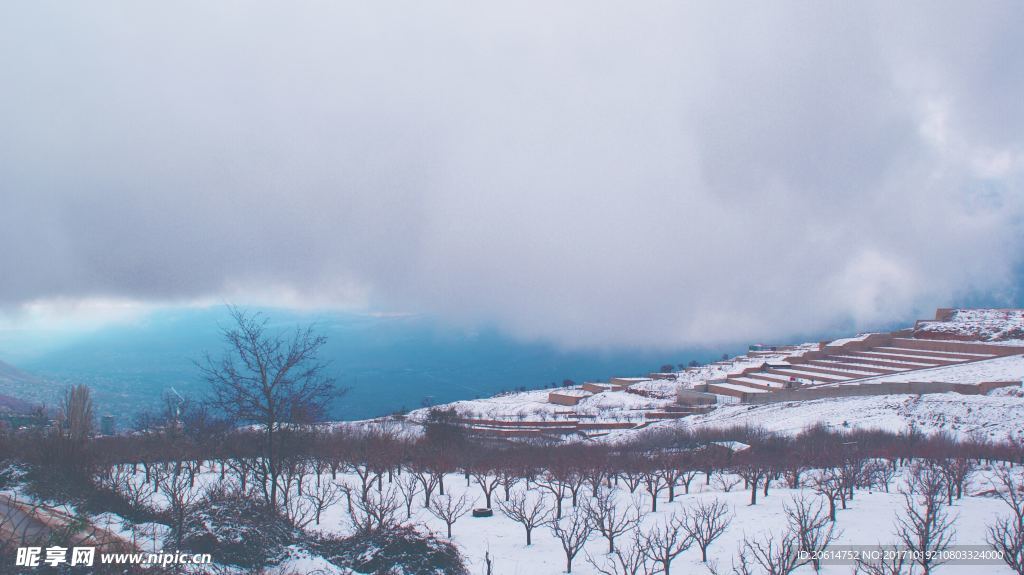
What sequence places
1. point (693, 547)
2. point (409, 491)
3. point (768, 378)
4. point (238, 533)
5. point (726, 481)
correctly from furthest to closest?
1. point (768, 378)
2. point (726, 481)
3. point (409, 491)
4. point (693, 547)
5. point (238, 533)

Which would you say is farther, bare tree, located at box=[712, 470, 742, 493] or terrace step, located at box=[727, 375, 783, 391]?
terrace step, located at box=[727, 375, 783, 391]

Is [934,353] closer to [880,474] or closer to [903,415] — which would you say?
[903,415]

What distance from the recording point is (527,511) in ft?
81.9

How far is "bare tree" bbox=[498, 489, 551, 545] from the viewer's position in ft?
62.1

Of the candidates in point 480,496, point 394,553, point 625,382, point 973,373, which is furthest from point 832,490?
point 625,382

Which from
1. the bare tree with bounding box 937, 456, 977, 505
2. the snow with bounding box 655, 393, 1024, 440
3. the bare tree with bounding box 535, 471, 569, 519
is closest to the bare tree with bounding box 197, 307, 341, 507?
the bare tree with bounding box 535, 471, 569, 519

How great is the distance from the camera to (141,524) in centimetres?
1620

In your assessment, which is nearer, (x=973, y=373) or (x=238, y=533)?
(x=238, y=533)

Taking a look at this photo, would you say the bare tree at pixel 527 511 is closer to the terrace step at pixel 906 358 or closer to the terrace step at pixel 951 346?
the terrace step at pixel 906 358

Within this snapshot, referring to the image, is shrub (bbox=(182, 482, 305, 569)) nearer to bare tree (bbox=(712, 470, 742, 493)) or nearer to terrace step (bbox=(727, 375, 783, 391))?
bare tree (bbox=(712, 470, 742, 493))

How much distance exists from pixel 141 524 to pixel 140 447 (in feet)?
62.7

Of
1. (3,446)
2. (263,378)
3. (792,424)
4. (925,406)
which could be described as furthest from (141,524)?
(925,406)

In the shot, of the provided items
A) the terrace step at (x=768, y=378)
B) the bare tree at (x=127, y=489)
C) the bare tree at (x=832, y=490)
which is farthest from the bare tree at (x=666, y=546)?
the terrace step at (x=768, y=378)

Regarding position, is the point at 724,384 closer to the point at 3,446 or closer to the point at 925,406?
the point at 925,406
